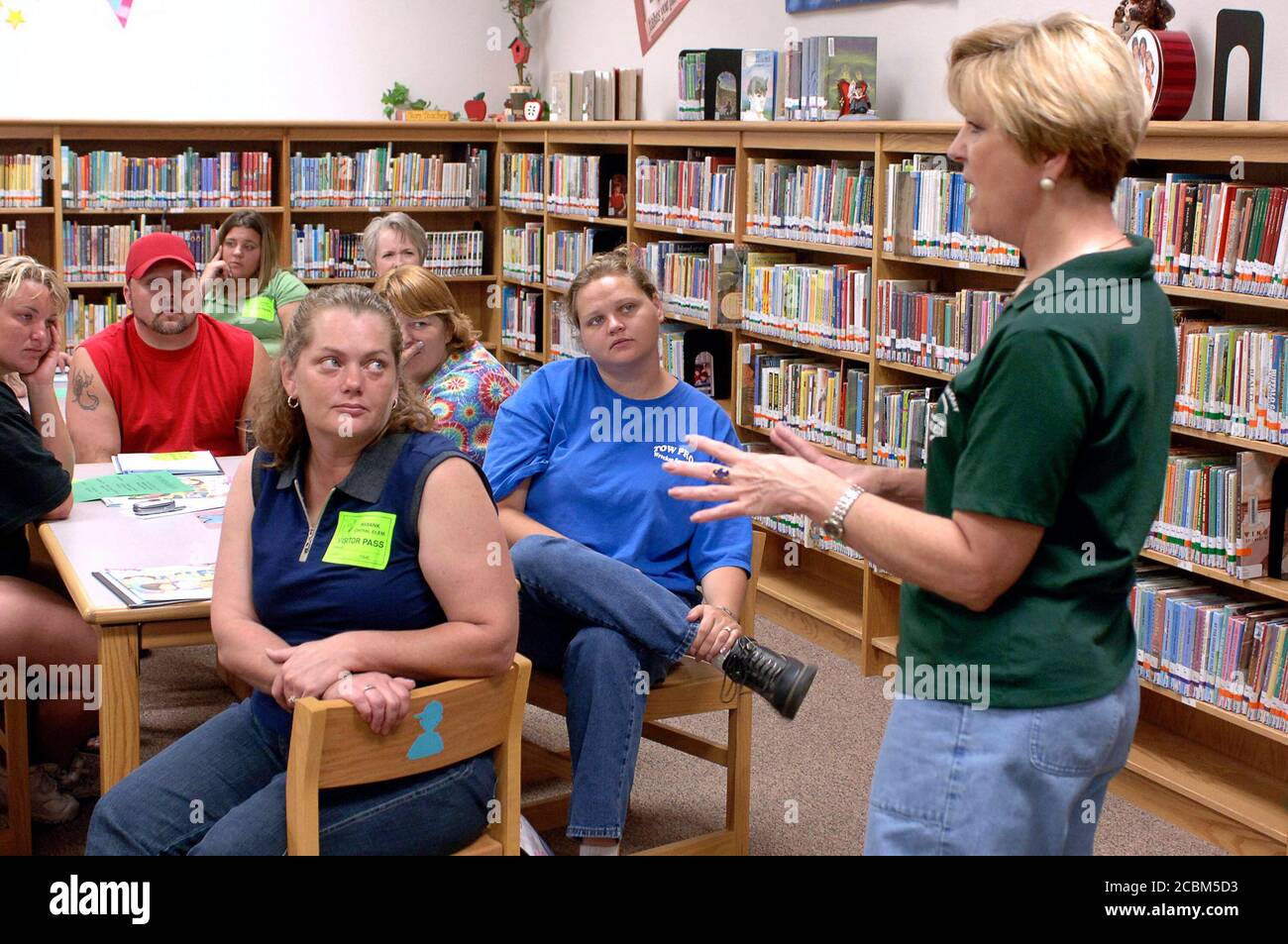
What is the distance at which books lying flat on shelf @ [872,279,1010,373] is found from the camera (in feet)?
13.8

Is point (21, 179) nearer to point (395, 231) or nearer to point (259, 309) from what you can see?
point (259, 309)

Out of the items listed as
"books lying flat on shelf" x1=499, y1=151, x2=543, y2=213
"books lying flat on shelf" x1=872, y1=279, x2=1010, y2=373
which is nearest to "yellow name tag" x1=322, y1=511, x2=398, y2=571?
"books lying flat on shelf" x1=872, y1=279, x2=1010, y2=373

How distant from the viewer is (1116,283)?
148cm

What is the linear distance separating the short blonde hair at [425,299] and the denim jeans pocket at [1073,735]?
2.38 m

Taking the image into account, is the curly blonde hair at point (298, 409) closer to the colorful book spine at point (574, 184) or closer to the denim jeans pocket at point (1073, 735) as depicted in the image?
the denim jeans pocket at point (1073, 735)

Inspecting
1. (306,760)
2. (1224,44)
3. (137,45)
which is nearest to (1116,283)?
(306,760)

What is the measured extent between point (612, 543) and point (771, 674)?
1.72 feet

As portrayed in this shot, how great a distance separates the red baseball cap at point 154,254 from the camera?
424 centimetres

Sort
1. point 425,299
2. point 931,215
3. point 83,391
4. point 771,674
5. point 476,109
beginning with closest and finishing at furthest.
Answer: point 771,674
point 425,299
point 83,391
point 931,215
point 476,109

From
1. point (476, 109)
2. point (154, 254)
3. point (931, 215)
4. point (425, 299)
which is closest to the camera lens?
point (425, 299)

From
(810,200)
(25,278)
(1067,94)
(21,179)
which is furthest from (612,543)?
(21,179)

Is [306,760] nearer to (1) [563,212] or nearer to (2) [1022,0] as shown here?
(2) [1022,0]

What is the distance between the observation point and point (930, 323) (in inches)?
173

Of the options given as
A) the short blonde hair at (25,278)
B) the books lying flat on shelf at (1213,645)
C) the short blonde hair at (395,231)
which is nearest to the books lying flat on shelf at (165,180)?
the short blonde hair at (395,231)
